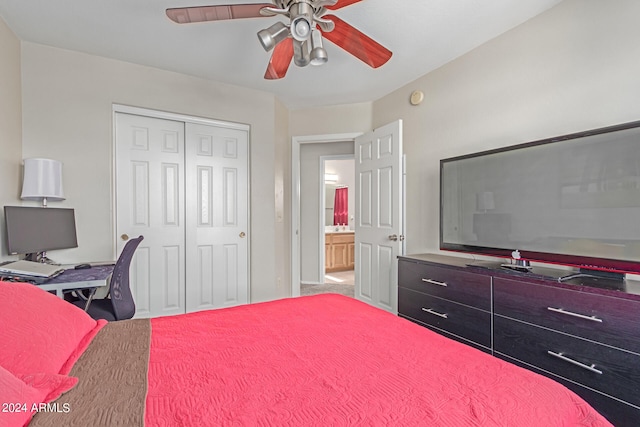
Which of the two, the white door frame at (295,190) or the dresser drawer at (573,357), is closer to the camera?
the dresser drawer at (573,357)

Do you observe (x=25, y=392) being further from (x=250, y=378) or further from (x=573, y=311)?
(x=573, y=311)

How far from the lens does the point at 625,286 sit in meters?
1.51

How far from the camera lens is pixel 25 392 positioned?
71 centimetres

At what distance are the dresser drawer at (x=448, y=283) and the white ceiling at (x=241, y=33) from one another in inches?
70.0

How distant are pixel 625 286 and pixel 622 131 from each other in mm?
771

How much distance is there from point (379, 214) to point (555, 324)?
182 centimetres

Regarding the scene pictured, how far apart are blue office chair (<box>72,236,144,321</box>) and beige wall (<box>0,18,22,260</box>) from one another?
0.73m

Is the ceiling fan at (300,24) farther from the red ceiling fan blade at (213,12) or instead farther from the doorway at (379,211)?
the doorway at (379,211)

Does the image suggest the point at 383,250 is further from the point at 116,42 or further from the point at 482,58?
the point at 116,42

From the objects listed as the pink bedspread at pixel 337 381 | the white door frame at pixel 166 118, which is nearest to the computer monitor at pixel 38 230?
the white door frame at pixel 166 118

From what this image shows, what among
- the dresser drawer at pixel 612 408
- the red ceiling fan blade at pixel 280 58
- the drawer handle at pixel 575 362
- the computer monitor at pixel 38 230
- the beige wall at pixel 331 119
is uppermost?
the beige wall at pixel 331 119

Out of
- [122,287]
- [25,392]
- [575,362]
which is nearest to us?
[25,392]

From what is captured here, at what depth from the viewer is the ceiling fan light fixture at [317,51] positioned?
5.44 ft

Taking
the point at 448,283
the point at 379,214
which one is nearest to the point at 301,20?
the point at 448,283
